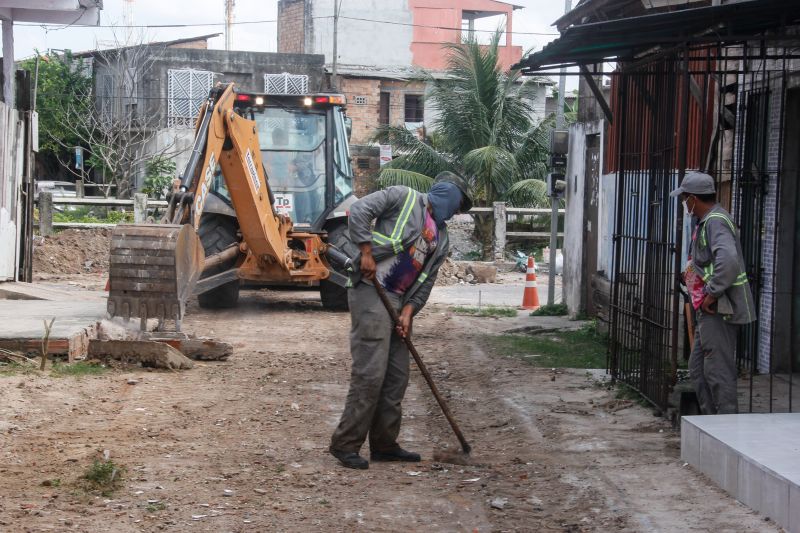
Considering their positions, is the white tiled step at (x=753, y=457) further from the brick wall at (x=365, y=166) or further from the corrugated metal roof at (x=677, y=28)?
the brick wall at (x=365, y=166)

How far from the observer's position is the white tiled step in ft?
17.1

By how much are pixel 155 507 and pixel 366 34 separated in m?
39.1

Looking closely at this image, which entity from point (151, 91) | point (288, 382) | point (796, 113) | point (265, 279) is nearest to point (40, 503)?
point (288, 382)

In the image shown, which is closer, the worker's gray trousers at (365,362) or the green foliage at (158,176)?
the worker's gray trousers at (365,362)

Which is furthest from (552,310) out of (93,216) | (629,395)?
(93,216)

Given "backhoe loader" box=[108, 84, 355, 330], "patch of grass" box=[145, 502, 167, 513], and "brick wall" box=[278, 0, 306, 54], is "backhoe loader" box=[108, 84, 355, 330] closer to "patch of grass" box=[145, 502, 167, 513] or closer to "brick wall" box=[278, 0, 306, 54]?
"patch of grass" box=[145, 502, 167, 513]

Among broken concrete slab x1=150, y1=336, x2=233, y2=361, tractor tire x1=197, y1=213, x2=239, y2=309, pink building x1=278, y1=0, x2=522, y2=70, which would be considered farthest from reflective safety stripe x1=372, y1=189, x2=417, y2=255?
pink building x1=278, y1=0, x2=522, y2=70

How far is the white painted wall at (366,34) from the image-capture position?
140 feet

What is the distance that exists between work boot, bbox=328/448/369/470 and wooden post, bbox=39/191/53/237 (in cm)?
1811

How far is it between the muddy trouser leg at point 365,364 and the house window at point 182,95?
3276 centimetres

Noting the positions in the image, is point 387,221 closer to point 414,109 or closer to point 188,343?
point 188,343

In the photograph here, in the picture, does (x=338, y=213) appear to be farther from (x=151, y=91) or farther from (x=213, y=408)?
(x=151, y=91)

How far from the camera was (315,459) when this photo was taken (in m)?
6.77

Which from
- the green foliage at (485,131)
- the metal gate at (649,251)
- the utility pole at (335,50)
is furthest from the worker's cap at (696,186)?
the utility pole at (335,50)
